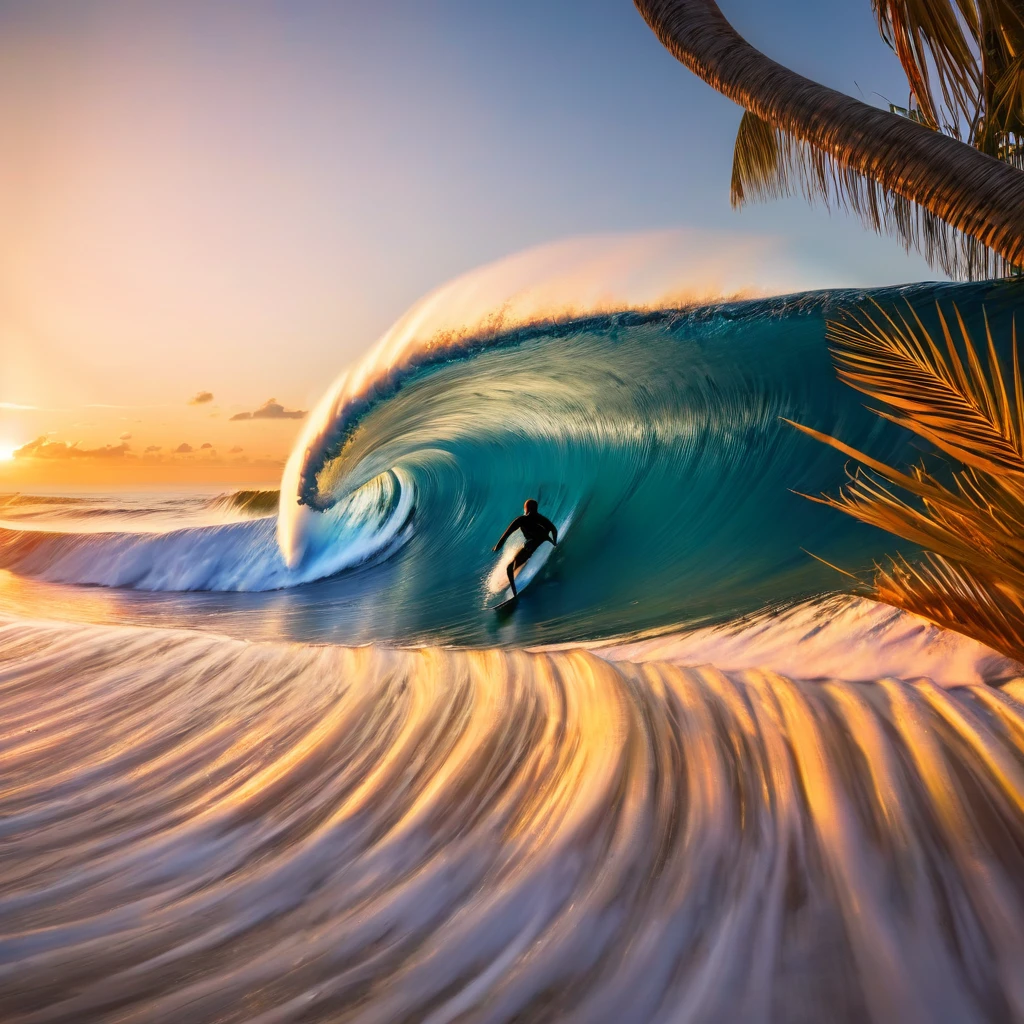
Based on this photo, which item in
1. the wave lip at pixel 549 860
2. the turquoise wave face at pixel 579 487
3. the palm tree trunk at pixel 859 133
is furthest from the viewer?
the turquoise wave face at pixel 579 487

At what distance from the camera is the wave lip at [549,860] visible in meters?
1.02

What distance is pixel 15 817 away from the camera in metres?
1.80

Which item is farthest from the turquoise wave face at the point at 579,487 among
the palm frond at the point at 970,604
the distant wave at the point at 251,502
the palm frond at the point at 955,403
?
the distant wave at the point at 251,502

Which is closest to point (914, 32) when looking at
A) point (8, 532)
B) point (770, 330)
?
point (770, 330)

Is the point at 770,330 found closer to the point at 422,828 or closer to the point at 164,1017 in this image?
the point at 422,828

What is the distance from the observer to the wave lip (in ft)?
3.34

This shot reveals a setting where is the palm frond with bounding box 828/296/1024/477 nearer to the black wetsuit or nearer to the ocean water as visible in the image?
the ocean water

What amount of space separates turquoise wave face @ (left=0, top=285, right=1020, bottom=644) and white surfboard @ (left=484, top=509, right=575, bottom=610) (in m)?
0.10

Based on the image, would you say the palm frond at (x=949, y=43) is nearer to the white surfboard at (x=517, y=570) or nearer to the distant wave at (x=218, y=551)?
the white surfboard at (x=517, y=570)

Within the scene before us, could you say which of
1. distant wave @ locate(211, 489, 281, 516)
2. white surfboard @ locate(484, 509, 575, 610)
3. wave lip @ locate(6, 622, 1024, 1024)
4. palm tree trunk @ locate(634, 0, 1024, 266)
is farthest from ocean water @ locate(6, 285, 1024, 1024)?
distant wave @ locate(211, 489, 281, 516)

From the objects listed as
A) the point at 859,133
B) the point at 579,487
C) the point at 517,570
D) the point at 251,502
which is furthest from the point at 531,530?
the point at 251,502

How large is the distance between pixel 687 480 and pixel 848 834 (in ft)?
16.2

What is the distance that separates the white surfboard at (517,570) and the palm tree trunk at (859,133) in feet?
12.4

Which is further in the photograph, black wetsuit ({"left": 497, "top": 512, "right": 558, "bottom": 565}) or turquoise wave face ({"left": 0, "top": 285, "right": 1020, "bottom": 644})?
black wetsuit ({"left": 497, "top": 512, "right": 558, "bottom": 565})
